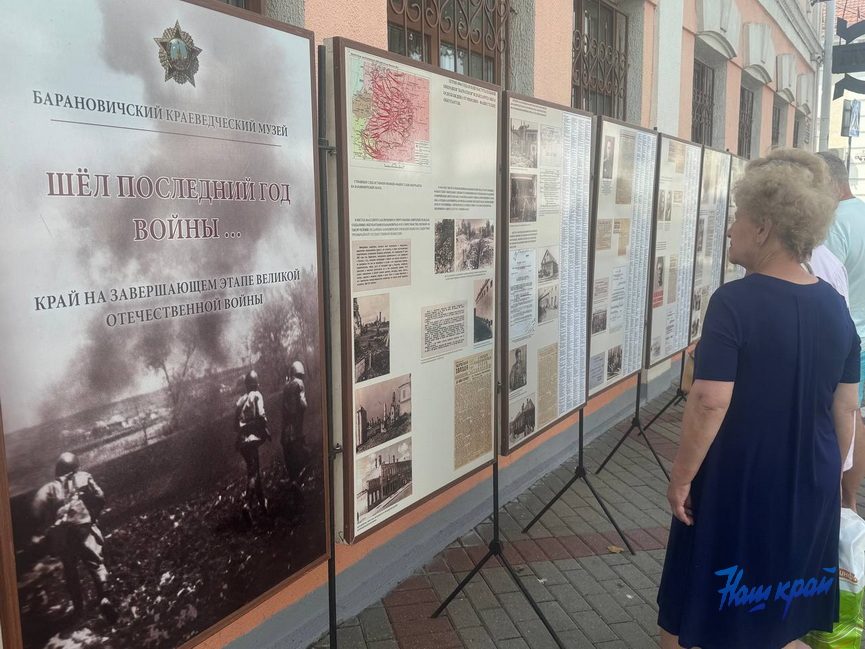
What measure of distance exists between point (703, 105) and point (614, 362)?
5896mm

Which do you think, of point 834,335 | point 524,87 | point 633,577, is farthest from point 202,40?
point 524,87

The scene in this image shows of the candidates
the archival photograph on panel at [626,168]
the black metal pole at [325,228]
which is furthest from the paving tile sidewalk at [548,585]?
the archival photograph on panel at [626,168]

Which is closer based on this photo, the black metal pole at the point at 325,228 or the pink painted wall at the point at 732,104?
the black metal pole at the point at 325,228

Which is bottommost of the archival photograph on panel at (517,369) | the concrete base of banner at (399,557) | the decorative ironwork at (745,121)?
the concrete base of banner at (399,557)

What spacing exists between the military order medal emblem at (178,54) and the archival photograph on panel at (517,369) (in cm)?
172

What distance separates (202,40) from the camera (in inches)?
56.8

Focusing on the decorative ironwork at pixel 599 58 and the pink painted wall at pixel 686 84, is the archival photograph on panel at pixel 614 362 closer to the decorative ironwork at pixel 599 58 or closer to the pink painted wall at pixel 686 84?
the decorative ironwork at pixel 599 58

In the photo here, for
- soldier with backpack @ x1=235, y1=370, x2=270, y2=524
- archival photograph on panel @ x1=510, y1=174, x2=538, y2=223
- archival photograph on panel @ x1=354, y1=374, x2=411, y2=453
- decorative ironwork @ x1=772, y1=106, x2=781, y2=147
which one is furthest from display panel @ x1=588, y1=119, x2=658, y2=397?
decorative ironwork @ x1=772, y1=106, x2=781, y2=147

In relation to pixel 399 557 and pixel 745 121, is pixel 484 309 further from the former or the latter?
pixel 745 121

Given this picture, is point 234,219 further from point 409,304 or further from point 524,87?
point 524,87

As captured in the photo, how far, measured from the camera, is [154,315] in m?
1.41

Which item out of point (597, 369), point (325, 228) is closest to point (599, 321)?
point (597, 369)

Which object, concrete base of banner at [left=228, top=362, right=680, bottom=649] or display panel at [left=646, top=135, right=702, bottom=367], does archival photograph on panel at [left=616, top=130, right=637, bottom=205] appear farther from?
concrete base of banner at [left=228, top=362, right=680, bottom=649]

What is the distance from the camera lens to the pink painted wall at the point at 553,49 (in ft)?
14.5
